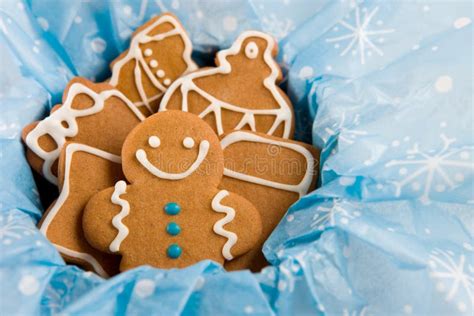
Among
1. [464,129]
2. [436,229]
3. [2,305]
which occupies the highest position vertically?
[464,129]

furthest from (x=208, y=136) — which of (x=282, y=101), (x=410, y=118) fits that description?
(x=410, y=118)

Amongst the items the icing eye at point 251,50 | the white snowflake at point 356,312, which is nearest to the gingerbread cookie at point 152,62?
the icing eye at point 251,50

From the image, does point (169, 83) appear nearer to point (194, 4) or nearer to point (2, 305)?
point (194, 4)

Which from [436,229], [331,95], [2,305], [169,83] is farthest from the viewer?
[169,83]

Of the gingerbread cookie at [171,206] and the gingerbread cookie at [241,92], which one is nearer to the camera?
the gingerbread cookie at [171,206]

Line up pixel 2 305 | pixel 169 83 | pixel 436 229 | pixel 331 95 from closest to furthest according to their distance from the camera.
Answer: pixel 2 305, pixel 436 229, pixel 331 95, pixel 169 83

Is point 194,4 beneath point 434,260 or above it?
above

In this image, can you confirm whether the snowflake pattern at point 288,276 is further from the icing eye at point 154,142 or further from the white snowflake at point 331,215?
the icing eye at point 154,142
